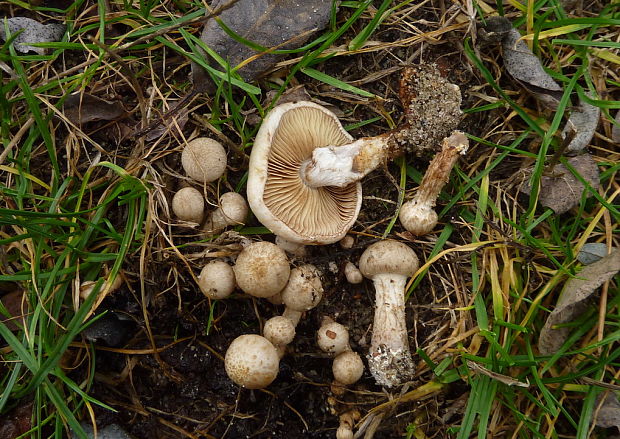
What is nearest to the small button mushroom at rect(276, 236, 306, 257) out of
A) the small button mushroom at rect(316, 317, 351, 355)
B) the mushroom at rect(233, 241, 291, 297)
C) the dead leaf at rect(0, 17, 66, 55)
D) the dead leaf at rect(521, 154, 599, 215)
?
the mushroom at rect(233, 241, 291, 297)

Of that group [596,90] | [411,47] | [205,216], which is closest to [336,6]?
[411,47]

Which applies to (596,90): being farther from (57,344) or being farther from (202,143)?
(57,344)

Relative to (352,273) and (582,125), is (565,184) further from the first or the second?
(352,273)

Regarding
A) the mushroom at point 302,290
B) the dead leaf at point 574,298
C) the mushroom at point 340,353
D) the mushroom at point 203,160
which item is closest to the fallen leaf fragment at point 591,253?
the dead leaf at point 574,298

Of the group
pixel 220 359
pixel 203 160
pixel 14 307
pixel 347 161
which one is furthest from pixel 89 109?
pixel 220 359

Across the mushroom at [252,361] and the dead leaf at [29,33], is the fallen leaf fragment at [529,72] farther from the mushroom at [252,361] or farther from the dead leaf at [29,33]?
the dead leaf at [29,33]

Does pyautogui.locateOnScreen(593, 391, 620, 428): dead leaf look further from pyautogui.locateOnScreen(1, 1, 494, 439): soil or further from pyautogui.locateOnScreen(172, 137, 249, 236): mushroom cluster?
pyautogui.locateOnScreen(172, 137, 249, 236): mushroom cluster
